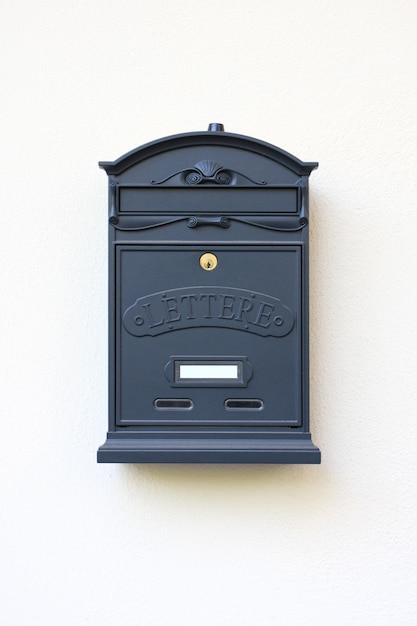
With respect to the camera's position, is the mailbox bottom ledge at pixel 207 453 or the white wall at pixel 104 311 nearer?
the mailbox bottom ledge at pixel 207 453

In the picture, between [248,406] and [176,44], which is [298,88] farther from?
[248,406]

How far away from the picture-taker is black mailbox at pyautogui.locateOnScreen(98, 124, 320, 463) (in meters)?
1.08

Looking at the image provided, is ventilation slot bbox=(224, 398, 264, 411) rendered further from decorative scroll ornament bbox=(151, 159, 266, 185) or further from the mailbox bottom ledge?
decorative scroll ornament bbox=(151, 159, 266, 185)

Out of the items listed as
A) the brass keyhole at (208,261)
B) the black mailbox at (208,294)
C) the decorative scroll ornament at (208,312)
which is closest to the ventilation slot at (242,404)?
the black mailbox at (208,294)

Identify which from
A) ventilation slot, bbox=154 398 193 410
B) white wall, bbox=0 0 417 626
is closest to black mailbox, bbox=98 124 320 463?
ventilation slot, bbox=154 398 193 410

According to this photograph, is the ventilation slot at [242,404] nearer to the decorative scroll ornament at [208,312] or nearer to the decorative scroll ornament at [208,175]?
the decorative scroll ornament at [208,312]

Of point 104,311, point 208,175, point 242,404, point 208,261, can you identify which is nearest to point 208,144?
point 208,175

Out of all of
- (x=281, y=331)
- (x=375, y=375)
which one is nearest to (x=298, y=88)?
(x=281, y=331)

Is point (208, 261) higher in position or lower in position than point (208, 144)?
lower

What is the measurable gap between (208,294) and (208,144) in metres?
0.29

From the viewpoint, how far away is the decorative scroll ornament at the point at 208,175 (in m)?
1.09

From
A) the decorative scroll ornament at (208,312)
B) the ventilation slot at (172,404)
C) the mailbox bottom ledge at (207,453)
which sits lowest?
the mailbox bottom ledge at (207,453)

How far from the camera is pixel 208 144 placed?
1098 mm

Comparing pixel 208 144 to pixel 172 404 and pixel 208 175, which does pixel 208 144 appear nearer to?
pixel 208 175
